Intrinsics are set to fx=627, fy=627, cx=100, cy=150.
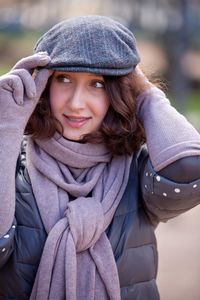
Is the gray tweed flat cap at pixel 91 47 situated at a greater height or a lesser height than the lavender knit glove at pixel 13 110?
greater

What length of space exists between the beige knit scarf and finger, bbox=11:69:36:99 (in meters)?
0.19

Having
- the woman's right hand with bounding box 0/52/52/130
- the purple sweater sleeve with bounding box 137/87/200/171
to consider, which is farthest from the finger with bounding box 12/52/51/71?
the purple sweater sleeve with bounding box 137/87/200/171

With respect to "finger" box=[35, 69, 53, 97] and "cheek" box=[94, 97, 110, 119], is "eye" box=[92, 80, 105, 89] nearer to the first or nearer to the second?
"cheek" box=[94, 97, 110, 119]

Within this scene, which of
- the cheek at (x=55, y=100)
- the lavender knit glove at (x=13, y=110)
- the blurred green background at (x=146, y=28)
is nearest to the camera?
the lavender knit glove at (x=13, y=110)

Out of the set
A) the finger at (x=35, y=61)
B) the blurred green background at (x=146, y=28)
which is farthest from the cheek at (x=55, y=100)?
the blurred green background at (x=146, y=28)

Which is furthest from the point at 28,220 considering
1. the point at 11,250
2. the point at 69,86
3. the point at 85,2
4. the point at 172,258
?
the point at 85,2

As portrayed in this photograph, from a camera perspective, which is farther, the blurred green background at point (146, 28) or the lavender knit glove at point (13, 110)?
the blurred green background at point (146, 28)

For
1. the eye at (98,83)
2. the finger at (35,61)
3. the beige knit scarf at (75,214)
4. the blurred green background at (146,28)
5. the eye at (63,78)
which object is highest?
the finger at (35,61)

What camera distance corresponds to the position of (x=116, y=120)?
2188 mm

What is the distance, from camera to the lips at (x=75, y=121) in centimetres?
211

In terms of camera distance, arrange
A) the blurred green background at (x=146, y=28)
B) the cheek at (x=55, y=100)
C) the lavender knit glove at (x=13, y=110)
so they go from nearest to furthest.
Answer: the lavender knit glove at (x=13, y=110)
the cheek at (x=55, y=100)
the blurred green background at (x=146, y=28)

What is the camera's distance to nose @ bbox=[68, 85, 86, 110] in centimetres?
207

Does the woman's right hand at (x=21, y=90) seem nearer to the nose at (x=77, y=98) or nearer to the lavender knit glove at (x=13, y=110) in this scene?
the lavender knit glove at (x=13, y=110)

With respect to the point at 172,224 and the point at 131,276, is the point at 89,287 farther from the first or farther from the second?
the point at 172,224
